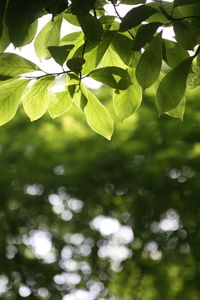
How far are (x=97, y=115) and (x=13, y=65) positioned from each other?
0.19 meters

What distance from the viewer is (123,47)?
0.85m

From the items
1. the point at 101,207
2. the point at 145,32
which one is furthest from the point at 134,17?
the point at 101,207

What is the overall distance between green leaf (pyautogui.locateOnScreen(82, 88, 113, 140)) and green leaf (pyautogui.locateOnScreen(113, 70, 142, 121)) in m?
0.03

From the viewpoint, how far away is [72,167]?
15.9 feet

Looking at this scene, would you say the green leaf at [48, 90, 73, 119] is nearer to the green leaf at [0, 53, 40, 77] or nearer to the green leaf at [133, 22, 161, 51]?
the green leaf at [0, 53, 40, 77]

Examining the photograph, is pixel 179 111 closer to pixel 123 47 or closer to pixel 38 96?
pixel 123 47

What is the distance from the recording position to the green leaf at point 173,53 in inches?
33.0

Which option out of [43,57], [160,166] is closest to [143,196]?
[160,166]

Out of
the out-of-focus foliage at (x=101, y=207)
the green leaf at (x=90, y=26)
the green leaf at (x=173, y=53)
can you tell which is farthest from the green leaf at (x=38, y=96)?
the out-of-focus foliage at (x=101, y=207)

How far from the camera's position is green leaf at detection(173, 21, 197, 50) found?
0.76m

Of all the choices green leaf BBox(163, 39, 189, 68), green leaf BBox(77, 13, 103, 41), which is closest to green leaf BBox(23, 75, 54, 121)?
green leaf BBox(77, 13, 103, 41)

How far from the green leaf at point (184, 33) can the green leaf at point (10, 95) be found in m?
0.29

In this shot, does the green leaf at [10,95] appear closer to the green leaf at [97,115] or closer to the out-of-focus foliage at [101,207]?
the green leaf at [97,115]

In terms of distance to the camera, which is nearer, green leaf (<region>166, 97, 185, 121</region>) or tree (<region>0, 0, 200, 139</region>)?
tree (<region>0, 0, 200, 139</region>)
